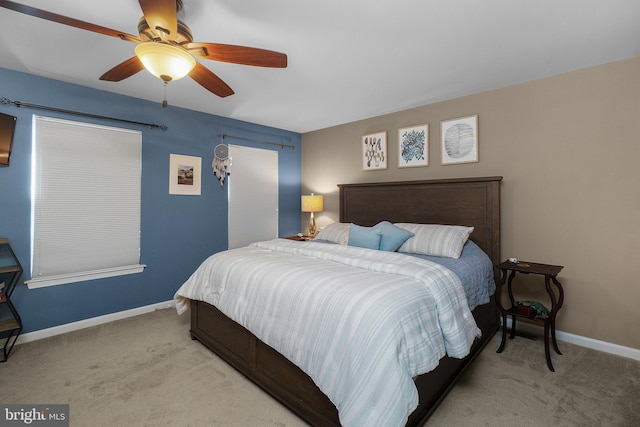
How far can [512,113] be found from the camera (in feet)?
9.72

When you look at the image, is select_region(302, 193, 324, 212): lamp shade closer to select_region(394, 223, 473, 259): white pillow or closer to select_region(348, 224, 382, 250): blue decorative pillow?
select_region(348, 224, 382, 250): blue decorative pillow

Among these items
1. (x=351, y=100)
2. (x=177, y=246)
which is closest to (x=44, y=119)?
(x=177, y=246)

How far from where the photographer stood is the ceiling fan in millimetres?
1415

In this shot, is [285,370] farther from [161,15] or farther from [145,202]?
[145,202]

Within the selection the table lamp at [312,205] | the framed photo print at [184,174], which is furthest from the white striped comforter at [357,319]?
A: the table lamp at [312,205]

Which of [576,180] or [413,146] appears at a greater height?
[413,146]

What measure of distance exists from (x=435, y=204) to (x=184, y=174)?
3080mm

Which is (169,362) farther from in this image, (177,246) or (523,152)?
(523,152)

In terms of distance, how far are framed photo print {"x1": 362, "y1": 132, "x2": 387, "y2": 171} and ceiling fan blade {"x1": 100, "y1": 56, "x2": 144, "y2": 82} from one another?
2810 mm

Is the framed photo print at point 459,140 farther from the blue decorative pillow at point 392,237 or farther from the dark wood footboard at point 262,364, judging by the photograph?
the dark wood footboard at point 262,364

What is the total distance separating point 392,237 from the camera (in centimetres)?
293

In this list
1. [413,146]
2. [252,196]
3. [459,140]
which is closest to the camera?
[459,140]

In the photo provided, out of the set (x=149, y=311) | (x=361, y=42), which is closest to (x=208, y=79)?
(x=361, y=42)

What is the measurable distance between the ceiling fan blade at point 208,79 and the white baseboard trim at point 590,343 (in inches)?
138
